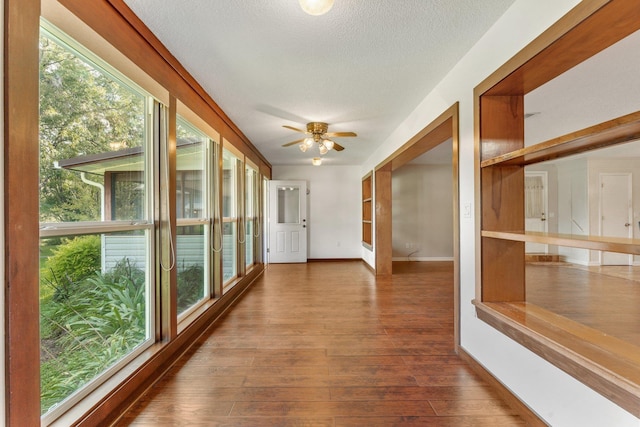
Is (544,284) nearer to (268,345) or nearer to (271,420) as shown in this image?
(268,345)

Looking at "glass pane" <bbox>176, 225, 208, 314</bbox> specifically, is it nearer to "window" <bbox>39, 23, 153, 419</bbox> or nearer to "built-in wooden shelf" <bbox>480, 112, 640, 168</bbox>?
"window" <bbox>39, 23, 153, 419</bbox>

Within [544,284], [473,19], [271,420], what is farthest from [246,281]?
[544,284]

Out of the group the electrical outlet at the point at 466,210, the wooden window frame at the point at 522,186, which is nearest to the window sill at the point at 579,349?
the wooden window frame at the point at 522,186

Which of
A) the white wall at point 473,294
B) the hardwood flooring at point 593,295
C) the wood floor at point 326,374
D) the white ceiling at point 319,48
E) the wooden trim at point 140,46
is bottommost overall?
the wood floor at point 326,374

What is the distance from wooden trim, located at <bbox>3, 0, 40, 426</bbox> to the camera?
3.16 ft

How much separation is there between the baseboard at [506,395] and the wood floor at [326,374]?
0.12ft

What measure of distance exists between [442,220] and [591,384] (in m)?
5.81

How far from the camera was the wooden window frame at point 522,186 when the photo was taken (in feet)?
3.47

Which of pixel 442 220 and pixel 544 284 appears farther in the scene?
pixel 442 220

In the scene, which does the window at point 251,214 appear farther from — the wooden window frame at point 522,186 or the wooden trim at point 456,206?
the wooden window frame at point 522,186

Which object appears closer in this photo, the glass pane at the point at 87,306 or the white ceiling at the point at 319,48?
the glass pane at the point at 87,306

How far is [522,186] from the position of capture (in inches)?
70.9

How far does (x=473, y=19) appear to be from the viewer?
160cm

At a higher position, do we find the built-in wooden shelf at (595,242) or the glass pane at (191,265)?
the built-in wooden shelf at (595,242)
